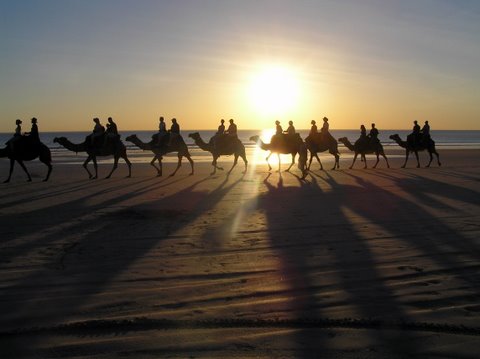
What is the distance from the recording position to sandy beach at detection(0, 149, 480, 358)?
4.30m

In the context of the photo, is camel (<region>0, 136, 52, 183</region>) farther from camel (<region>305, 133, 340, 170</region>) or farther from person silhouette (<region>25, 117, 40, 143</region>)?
camel (<region>305, 133, 340, 170</region>)

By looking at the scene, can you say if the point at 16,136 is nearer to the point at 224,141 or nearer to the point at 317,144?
the point at 224,141

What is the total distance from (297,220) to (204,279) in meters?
4.42

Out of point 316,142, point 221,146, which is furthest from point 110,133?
point 316,142

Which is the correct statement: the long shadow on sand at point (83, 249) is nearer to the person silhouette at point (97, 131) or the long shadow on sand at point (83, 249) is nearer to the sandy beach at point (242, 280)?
the sandy beach at point (242, 280)

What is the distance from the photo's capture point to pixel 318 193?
15.0 m

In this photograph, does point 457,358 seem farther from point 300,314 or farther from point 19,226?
point 19,226

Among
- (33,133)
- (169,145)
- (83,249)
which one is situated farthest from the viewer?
(169,145)

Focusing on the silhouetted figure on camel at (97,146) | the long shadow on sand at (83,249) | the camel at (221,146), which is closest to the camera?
the long shadow on sand at (83,249)

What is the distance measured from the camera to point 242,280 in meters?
6.06

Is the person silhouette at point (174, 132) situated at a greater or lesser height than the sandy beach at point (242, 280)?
greater

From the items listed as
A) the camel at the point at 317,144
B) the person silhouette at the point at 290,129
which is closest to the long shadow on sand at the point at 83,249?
the person silhouette at the point at 290,129

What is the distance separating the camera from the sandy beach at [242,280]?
430cm

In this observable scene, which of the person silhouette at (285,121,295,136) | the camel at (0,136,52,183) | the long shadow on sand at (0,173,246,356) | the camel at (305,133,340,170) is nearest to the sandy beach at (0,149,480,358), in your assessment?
the long shadow on sand at (0,173,246,356)
